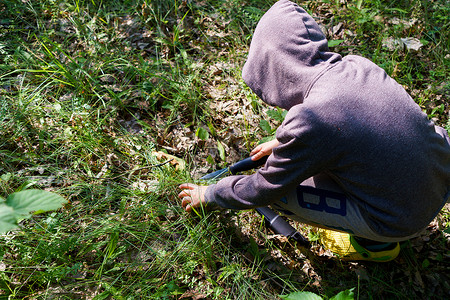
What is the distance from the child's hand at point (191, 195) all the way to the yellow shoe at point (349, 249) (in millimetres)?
770

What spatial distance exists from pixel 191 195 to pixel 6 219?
47.9 inches

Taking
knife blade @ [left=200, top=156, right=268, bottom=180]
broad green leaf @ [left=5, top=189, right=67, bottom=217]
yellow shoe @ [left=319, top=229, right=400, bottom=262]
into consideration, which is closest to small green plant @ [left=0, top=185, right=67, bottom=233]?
broad green leaf @ [left=5, top=189, right=67, bottom=217]

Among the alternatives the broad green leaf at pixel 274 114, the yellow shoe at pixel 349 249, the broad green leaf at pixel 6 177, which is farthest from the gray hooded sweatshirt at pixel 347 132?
the broad green leaf at pixel 6 177

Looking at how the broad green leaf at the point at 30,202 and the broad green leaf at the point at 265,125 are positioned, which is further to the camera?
the broad green leaf at the point at 265,125

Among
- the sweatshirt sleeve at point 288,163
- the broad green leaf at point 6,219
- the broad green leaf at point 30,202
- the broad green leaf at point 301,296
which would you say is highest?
the broad green leaf at point 6,219

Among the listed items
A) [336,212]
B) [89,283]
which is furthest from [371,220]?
[89,283]

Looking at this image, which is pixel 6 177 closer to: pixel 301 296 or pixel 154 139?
pixel 154 139

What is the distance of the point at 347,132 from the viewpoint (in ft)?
4.23

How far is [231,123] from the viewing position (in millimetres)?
2523

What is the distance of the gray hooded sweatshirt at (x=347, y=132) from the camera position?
1.29 metres

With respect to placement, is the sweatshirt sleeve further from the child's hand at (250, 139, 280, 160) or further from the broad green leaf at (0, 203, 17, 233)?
the broad green leaf at (0, 203, 17, 233)

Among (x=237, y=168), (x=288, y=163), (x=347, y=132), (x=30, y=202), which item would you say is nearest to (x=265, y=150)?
(x=237, y=168)

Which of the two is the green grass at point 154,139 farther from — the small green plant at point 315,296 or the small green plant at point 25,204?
the small green plant at point 25,204

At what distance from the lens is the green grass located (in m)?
1.83
